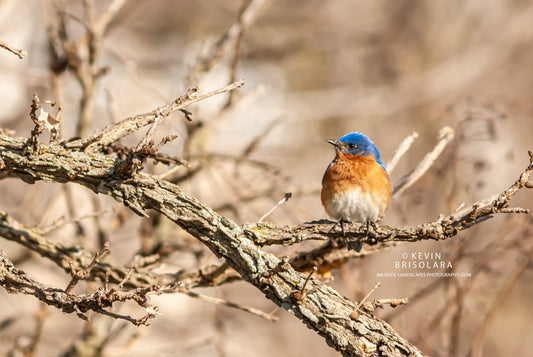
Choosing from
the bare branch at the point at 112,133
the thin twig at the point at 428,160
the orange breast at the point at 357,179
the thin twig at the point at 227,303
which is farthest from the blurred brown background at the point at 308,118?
the bare branch at the point at 112,133

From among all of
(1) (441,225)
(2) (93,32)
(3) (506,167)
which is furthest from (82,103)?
(3) (506,167)

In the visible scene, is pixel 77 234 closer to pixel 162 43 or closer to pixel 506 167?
pixel 506 167

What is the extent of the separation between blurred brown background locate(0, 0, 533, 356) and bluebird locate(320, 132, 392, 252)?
1.57 feet

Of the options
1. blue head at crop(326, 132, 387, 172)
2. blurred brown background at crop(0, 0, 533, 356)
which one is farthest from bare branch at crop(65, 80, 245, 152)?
blue head at crop(326, 132, 387, 172)

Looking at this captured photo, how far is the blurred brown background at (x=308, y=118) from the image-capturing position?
A: 457 centimetres

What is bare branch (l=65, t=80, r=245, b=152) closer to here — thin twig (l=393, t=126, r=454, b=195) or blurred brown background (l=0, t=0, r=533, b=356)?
blurred brown background (l=0, t=0, r=533, b=356)

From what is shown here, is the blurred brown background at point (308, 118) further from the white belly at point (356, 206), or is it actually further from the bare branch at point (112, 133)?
the bare branch at point (112, 133)

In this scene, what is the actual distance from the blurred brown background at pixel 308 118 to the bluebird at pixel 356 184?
0.48 metres

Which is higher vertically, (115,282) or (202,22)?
(202,22)

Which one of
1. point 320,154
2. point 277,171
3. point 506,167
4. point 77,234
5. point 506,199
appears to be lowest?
point 506,199

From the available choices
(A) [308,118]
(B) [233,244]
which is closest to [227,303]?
(B) [233,244]

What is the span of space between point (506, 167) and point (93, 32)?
25.5ft

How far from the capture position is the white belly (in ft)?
12.2

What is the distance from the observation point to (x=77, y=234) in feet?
14.1
